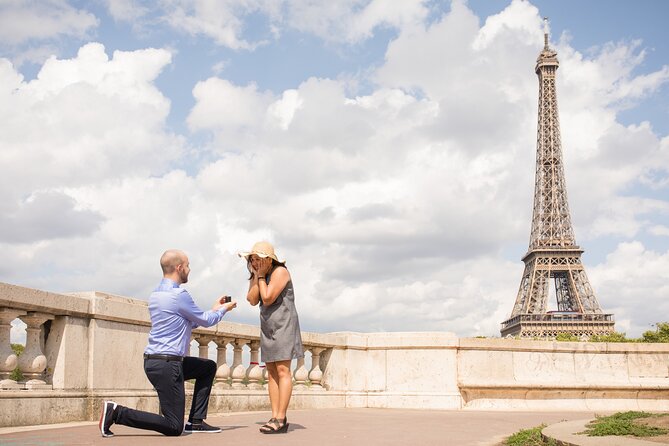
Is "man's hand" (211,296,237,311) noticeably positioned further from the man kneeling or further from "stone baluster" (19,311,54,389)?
"stone baluster" (19,311,54,389)

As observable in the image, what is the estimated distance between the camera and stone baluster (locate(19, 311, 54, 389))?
6.71 meters

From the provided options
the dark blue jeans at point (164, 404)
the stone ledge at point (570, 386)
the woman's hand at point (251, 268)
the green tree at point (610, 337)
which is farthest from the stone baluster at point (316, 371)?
the green tree at point (610, 337)

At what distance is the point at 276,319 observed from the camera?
6.34 metres

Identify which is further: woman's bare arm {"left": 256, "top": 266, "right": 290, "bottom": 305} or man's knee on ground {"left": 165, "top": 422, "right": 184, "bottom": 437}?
woman's bare arm {"left": 256, "top": 266, "right": 290, "bottom": 305}

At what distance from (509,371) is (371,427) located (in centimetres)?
522

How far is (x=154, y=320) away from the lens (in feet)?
19.7

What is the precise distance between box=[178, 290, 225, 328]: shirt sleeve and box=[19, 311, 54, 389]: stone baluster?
69.1 inches

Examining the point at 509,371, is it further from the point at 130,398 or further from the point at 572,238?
the point at 572,238

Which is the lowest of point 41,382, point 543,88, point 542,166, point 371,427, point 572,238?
point 371,427

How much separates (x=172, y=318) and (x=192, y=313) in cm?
17

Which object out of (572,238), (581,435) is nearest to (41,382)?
(581,435)

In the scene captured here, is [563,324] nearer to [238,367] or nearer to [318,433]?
[238,367]

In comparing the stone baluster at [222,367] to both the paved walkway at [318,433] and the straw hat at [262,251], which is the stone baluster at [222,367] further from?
the straw hat at [262,251]

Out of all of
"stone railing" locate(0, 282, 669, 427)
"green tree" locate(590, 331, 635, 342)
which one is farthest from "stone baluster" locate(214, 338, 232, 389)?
"green tree" locate(590, 331, 635, 342)
